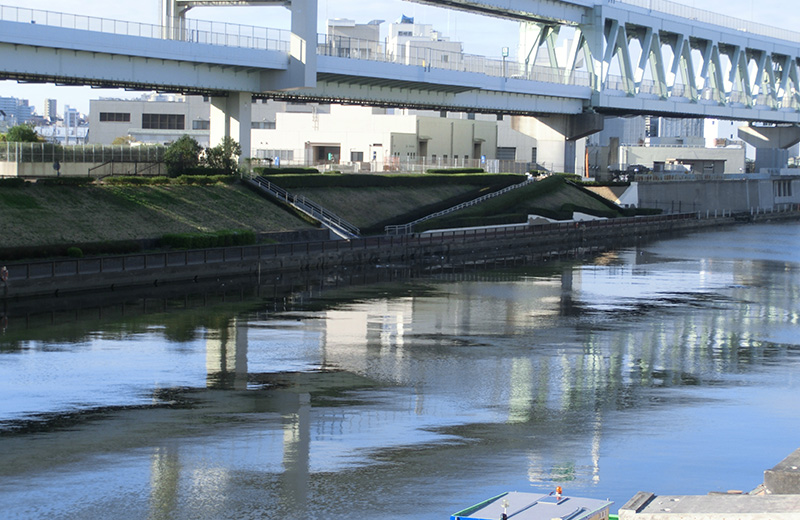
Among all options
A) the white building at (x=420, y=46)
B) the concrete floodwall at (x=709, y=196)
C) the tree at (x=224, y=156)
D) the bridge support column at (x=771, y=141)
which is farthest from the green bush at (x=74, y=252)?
the bridge support column at (x=771, y=141)

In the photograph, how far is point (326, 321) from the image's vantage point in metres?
39.3

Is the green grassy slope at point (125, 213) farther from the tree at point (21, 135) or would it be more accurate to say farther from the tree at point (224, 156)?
the tree at point (21, 135)

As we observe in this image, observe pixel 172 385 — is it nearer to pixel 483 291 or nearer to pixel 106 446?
pixel 106 446

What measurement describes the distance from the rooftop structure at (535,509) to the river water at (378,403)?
114 inches

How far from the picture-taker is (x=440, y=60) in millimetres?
81938

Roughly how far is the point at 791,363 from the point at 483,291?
1918 cm

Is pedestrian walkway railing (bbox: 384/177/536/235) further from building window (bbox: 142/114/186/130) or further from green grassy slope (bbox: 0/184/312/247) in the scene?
building window (bbox: 142/114/186/130)

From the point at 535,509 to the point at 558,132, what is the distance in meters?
88.5

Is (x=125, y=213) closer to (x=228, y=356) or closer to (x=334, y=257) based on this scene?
(x=334, y=257)

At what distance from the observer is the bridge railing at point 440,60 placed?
72875mm

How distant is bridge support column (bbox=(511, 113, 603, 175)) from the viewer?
100062mm

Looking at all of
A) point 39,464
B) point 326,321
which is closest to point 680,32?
point 326,321

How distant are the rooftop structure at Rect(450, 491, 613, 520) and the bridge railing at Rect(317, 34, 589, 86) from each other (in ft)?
193

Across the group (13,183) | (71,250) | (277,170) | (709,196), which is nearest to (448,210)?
(277,170)
